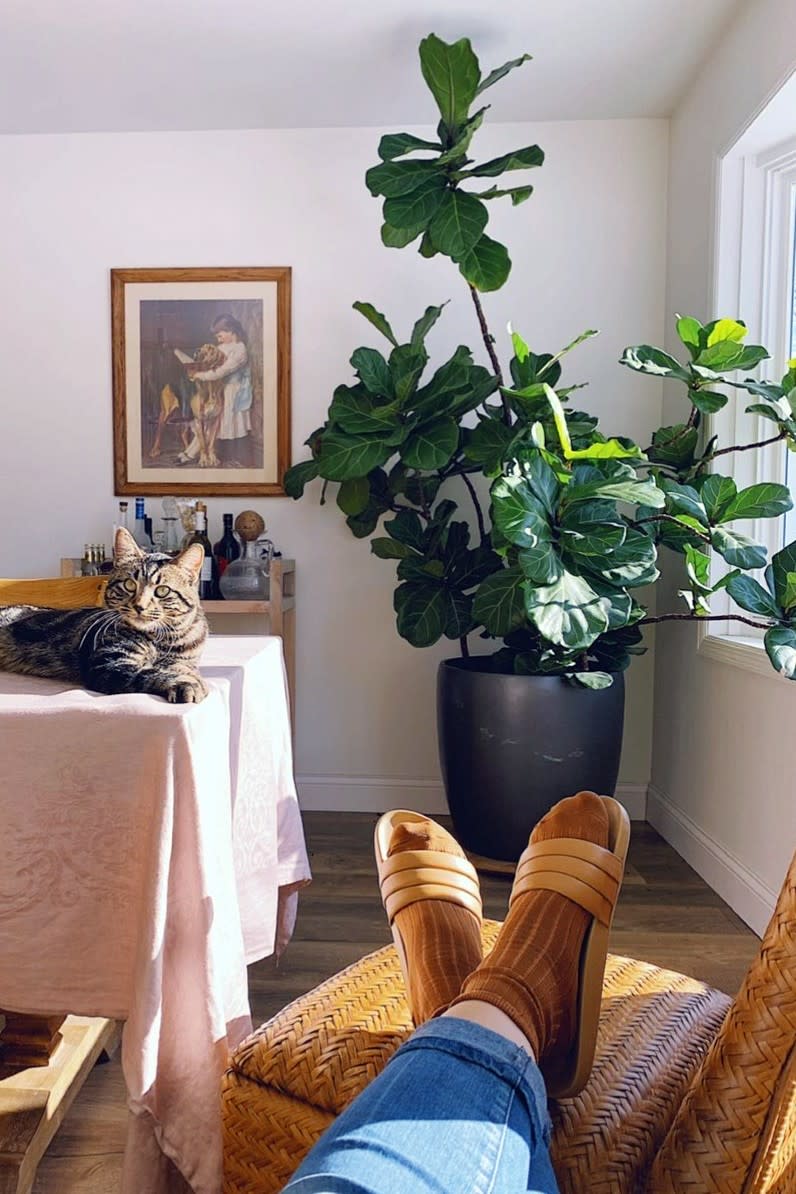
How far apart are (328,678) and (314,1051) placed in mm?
2257

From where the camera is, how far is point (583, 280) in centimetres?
299

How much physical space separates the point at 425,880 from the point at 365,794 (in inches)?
81.7

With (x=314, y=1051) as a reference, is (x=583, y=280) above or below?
above

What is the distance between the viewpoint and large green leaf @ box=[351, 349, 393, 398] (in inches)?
101

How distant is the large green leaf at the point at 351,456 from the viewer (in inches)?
98.3

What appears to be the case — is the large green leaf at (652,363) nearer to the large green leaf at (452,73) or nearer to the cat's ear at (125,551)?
the large green leaf at (452,73)

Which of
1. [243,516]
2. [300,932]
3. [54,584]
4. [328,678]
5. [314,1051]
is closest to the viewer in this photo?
[314,1051]

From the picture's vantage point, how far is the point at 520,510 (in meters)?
1.86

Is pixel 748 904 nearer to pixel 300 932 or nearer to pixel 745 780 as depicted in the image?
pixel 745 780

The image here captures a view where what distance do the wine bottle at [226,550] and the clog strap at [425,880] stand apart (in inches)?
76.7

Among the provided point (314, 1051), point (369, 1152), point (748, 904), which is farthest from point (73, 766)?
point (748, 904)

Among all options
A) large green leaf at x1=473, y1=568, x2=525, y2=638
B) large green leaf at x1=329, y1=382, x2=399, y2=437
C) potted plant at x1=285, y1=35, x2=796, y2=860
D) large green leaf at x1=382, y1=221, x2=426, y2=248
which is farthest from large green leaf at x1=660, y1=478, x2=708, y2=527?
large green leaf at x1=382, y1=221, x2=426, y2=248

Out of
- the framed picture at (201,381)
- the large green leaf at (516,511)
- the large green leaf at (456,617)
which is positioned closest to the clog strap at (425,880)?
the large green leaf at (516,511)

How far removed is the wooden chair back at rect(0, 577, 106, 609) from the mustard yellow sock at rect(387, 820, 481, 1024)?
0.77 metres
